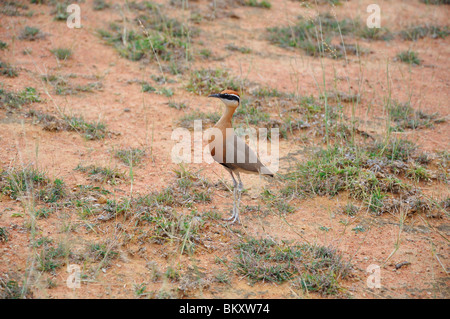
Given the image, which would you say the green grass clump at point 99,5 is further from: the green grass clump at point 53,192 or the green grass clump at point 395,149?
the green grass clump at point 395,149

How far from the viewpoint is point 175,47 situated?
804 cm

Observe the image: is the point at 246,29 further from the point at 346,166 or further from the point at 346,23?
the point at 346,166

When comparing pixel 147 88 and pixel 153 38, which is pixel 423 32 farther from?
pixel 147 88

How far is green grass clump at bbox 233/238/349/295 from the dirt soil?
3.0 inches

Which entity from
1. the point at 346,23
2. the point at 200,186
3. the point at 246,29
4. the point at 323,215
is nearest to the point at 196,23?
the point at 246,29

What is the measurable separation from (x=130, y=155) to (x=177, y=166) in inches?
24.0

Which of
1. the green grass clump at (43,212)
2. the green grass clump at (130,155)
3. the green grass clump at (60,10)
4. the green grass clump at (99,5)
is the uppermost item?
the green grass clump at (99,5)

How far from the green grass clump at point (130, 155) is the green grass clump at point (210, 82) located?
6.73 feet

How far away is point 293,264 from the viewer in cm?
370

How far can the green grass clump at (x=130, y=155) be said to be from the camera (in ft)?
17.0

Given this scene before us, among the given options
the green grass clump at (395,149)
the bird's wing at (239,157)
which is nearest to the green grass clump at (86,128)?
the bird's wing at (239,157)

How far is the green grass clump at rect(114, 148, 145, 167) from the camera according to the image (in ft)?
17.0


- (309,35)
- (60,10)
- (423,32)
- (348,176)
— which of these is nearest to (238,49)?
(309,35)

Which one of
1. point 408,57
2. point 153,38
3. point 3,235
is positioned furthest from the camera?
point 408,57
